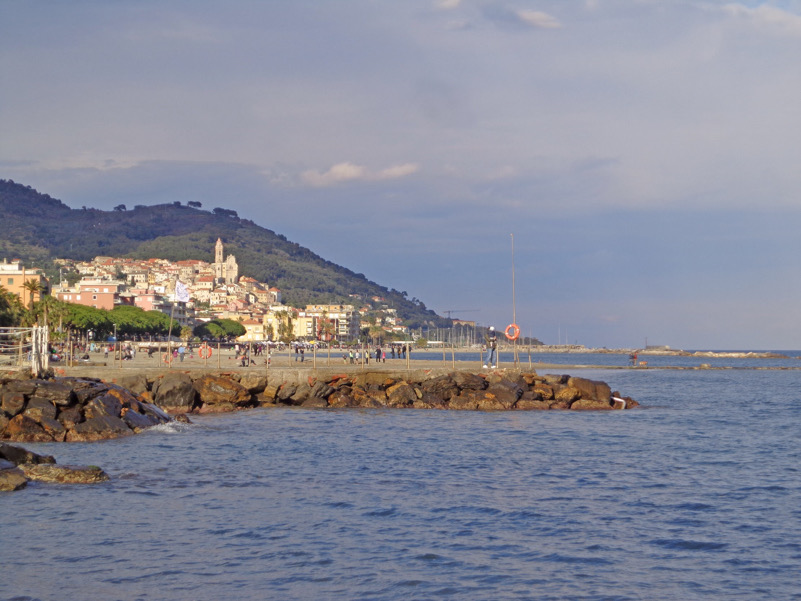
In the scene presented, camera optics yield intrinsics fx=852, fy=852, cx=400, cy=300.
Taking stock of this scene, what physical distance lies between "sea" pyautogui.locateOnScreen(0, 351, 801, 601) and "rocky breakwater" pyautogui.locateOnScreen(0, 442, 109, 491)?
0.29m

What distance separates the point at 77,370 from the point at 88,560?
2743 centimetres

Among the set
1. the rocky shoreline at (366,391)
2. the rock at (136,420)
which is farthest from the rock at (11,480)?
the rocky shoreline at (366,391)

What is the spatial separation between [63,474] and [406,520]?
24.0 feet

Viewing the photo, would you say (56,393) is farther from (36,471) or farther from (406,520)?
(406,520)

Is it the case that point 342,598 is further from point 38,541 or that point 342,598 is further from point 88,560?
point 38,541

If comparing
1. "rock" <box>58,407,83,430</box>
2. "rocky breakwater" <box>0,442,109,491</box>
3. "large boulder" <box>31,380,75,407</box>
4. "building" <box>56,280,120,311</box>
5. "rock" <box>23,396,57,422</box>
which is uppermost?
"building" <box>56,280,120,311</box>

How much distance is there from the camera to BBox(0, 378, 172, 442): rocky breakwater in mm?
23781

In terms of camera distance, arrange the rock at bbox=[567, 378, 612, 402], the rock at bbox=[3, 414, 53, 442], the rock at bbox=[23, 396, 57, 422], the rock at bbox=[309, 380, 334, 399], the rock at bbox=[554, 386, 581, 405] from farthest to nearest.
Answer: the rock at bbox=[567, 378, 612, 402] < the rock at bbox=[554, 386, 581, 405] < the rock at bbox=[309, 380, 334, 399] < the rock at bbox=[23, 396, 57, 422] < the rock at bbox=[3, 414, 53, 442]

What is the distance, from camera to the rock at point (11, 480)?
1602cm

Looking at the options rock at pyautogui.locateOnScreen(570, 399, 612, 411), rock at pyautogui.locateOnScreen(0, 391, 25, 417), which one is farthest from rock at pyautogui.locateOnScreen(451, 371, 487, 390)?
rock at pyautogui.locateOnScreen(0, 391, 25, 417)

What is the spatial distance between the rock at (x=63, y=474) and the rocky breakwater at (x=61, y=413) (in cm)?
686

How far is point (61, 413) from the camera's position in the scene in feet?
81.6

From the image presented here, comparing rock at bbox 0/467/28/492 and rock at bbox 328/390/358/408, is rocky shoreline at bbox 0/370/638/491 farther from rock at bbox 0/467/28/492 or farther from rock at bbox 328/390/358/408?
rock at bbox 0/467/28/492

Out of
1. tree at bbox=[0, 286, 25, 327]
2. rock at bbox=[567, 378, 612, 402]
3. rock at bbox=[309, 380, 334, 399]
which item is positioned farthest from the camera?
tree at bbox=[0, 286, 25, 327]
